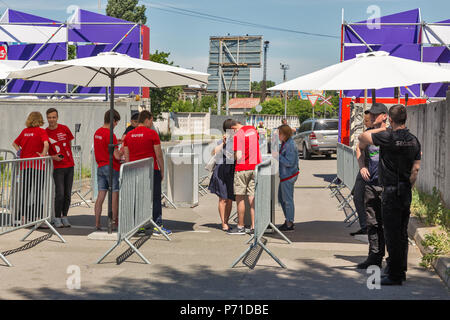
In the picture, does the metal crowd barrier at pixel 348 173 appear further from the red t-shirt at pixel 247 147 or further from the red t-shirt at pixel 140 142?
the red t-shirt at pixel 140 142

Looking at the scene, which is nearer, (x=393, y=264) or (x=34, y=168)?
(x=393, y=264)

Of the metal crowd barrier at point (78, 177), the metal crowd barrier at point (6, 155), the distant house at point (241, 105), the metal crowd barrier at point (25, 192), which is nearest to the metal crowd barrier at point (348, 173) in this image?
the metal crowd barrier at point (25, 192)

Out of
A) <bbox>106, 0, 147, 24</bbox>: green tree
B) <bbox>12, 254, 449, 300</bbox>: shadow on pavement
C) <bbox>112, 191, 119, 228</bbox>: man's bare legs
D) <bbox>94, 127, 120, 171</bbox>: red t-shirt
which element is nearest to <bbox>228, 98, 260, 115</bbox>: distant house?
<bbox>106, 0, 147, 24</bbox>: green tree

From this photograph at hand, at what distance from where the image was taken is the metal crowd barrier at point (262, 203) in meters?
7.16

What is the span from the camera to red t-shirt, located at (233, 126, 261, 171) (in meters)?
9.16

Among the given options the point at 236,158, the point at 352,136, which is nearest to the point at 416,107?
the point at 352,136

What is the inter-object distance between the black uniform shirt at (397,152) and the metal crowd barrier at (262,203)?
1620 millimetres

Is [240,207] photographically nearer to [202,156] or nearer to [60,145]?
[60,145]

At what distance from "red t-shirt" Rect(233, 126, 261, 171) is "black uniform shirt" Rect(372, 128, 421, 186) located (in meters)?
3.12

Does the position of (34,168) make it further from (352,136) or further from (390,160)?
(352,136)

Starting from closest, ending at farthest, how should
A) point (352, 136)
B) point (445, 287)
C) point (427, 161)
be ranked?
point (445, 287) < point (427, 161) < point (352, 136)

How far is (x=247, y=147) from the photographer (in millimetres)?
9211
